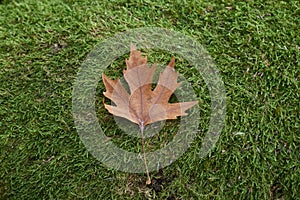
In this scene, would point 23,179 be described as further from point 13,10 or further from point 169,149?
point 13,10

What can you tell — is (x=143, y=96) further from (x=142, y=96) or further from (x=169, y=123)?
(x=169, y=123)

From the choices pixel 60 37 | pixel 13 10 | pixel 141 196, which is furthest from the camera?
pixel 13 10

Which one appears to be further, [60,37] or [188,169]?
Answer: [60,37]

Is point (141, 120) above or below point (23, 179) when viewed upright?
above

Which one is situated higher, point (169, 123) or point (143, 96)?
point (143, 96)

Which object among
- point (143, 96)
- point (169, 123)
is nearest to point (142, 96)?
point (143, 96)

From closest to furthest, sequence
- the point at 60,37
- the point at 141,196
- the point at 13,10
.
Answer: the point at 141,196
the point at 60,37
the point at 13,10

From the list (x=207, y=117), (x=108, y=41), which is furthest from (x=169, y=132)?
(x=108, y=41)

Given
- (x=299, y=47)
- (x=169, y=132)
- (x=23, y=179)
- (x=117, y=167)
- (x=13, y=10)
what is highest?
(x=299, y=47)
